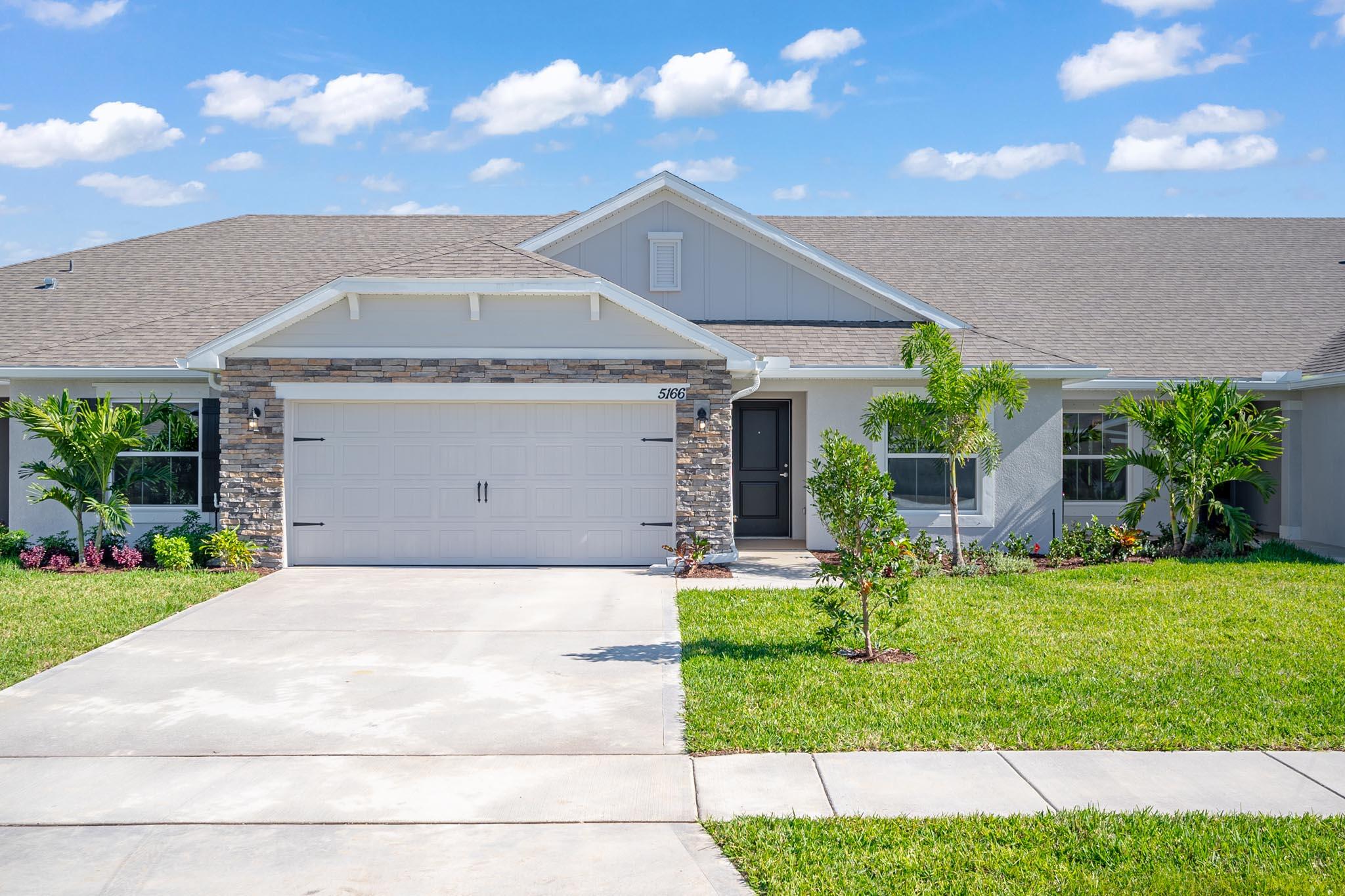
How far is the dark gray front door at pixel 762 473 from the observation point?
56.0 feet

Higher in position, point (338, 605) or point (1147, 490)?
point (1147, 490)

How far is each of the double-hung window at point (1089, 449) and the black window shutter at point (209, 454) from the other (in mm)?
12655

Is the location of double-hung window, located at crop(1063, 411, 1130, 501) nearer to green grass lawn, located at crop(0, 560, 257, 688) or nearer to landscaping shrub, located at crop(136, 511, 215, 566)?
green grass lawn, located at crop(0, 560, 257, 688)

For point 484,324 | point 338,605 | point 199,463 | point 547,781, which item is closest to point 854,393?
point 484,324

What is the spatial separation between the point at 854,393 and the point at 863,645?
273 inches

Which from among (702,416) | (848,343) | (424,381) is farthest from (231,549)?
(848,343)

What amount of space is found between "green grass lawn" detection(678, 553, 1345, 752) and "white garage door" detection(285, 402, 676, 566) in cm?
258

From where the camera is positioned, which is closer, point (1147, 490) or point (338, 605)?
point (338, 605)

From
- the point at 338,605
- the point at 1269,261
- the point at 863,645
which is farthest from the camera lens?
the point at 1269,261

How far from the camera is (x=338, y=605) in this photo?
441 inches

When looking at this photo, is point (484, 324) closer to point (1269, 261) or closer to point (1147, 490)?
point (1147, 490)

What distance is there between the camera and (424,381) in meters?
13.6

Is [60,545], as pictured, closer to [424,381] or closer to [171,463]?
[171,463]

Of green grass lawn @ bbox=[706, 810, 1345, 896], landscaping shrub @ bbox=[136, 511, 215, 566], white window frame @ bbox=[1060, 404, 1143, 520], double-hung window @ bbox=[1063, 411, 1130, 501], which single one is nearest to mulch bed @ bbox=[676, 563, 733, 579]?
landscaping shrub @ bbox=[136, 511, 215, 566]
